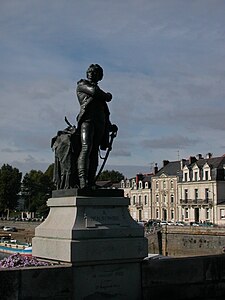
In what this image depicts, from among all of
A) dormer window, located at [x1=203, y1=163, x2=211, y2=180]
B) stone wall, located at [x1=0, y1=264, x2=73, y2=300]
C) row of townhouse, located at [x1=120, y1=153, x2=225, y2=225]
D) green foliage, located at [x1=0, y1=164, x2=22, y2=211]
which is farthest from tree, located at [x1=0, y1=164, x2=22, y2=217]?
stone wall, located at [x1=0, y1=264, x2=73, y2=300]

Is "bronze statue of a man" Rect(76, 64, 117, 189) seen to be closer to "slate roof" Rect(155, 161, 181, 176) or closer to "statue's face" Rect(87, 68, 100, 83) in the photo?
"statue's face" Rect(87, 68, 100, 83)

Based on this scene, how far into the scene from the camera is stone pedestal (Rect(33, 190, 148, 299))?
9.53 m

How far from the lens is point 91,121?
35.8 ft

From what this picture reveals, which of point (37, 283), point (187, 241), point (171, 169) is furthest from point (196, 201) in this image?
point (37, 283)

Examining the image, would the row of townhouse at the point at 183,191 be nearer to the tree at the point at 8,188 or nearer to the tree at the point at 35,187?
the tree at the point at 35,187

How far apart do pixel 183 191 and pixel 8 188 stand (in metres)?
44.4

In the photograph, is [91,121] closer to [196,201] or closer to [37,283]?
[37,283]

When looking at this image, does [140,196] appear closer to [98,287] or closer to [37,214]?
[37,214]

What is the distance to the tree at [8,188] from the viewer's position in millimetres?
112625

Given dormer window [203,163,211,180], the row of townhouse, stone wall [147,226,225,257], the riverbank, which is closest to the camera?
stone wall [147,226,225,257]

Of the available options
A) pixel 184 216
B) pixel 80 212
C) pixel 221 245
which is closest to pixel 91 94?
pixel 80 212

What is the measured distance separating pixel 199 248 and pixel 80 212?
143 feet

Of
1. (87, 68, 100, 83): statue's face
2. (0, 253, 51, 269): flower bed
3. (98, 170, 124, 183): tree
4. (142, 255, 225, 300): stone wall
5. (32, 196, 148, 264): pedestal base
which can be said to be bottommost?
(142, 255, 225, 300): stone wall

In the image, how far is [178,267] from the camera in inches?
412
